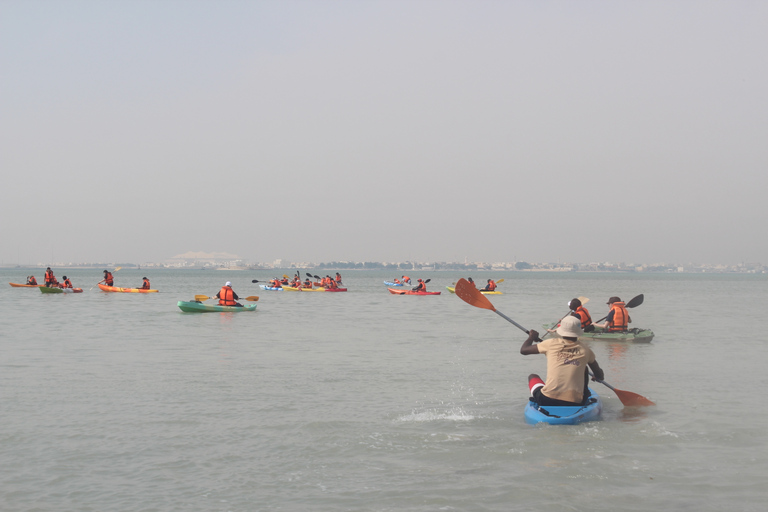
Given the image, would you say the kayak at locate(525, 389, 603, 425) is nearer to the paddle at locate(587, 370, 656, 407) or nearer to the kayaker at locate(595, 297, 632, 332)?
the paddle at locate(587, 370, 656, 407)

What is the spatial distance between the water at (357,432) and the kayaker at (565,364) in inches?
20.2

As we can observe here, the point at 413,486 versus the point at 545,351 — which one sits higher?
the point at 545,351

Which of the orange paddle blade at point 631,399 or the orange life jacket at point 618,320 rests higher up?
the orange life jacket at point 618,320

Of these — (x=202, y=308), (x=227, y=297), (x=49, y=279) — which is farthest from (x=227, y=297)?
(x=49, y=279)

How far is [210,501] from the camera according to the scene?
287 inches

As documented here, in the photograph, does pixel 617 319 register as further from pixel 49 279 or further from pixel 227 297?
pixel 49 279

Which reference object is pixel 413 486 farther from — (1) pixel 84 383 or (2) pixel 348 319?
(2) pixel 348 319

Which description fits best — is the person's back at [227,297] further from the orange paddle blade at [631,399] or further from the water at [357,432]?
the orange paddle blade at [631,399]

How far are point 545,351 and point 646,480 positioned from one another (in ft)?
8.99

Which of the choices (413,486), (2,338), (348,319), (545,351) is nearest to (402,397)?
(545,351)

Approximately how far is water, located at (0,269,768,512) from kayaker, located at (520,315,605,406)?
0.51 m

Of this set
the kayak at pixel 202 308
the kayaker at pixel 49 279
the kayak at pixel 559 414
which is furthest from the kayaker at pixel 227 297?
the kayak at pixel 559 414

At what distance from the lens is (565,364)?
1039 centimetres

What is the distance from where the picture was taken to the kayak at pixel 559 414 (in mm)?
10516
